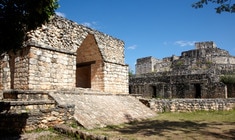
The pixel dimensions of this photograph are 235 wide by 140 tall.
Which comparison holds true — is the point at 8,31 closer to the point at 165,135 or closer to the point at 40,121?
the point at 40,121

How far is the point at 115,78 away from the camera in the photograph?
13773 millimetres

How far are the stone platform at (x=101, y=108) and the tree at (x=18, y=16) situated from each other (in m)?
3.37

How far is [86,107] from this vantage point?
923 cm

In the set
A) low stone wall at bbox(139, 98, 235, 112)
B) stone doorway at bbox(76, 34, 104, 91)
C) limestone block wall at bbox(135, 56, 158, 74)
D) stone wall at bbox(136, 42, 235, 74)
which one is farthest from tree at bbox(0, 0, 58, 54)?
limestone block wall at bbox(135, 56, 158, 74)

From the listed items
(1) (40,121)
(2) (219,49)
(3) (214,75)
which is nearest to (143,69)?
(2) (219,49)

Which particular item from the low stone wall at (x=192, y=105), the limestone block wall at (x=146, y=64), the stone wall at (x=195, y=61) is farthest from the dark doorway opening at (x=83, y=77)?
the limestone block wall at (x=146, y=64)

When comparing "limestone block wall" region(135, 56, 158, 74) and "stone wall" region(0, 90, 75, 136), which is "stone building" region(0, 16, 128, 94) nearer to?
"stone wall" region(0, 90, 75, 136)

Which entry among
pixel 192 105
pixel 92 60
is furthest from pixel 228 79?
pixel 92 60

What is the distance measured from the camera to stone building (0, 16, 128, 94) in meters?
9.40

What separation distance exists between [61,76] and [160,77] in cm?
1388

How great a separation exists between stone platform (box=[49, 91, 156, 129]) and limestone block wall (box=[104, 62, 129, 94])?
2.78ft

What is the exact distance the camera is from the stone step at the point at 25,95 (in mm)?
8305

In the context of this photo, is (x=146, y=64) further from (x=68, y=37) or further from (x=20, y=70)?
(x=20, y=70)

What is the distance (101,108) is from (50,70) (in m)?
2.70
